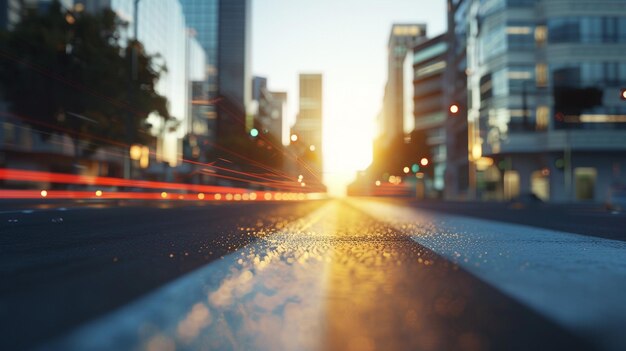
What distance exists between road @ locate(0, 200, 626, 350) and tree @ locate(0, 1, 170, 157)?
90.1ft

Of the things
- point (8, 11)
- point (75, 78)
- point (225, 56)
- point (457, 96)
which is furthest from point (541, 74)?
point (225, 56)

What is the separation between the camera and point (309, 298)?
4.00 m

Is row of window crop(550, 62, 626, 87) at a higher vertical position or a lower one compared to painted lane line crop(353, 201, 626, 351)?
higher

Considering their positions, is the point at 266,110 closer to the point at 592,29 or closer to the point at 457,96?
the point at 457,96

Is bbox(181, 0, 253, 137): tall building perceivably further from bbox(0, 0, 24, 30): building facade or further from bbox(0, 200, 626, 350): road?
bbox(0, 200, 626, 350): road

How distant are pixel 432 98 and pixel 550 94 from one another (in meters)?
45.7

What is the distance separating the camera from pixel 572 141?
44469mm

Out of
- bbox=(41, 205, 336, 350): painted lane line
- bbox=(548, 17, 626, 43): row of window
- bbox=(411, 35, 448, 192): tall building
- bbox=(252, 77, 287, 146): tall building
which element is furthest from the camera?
bbox=(252, 77, 287, 146): tall building

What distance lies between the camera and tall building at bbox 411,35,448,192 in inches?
3334

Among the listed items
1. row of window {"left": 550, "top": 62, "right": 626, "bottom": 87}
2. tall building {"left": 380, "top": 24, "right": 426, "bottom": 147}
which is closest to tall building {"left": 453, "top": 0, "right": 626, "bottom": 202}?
row of window {"left": 550, "top": 62, "right": 626, "bottom": 87}

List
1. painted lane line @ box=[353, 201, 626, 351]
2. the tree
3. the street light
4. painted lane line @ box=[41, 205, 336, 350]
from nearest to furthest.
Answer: painted lane line @ box=[41, 205, 336, 350]
painted lane line @ box=[353, 201, 626, 351]
the street light
the tree

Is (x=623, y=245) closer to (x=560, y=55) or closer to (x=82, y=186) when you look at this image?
(x=82, y=186)

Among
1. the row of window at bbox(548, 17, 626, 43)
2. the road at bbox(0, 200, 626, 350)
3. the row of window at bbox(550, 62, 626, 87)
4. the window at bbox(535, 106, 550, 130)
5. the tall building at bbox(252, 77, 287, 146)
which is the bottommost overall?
the road at bbox(0, 200, 626, 350)

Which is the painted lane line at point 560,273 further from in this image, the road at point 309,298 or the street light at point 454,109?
the street light at point 454,109
